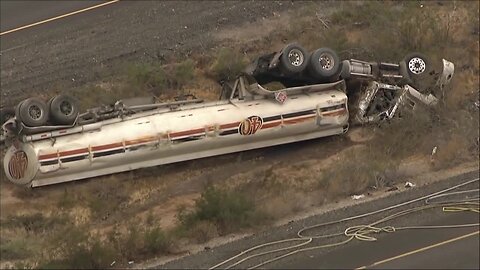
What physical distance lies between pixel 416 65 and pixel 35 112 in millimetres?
10753

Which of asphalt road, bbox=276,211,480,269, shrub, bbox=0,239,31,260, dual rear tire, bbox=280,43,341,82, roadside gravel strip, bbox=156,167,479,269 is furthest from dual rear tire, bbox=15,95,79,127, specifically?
asphalt road, bbox=276,211,480,269

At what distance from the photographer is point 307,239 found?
1634 centimetres

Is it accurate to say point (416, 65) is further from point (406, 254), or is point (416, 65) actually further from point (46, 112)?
point (46, 112)

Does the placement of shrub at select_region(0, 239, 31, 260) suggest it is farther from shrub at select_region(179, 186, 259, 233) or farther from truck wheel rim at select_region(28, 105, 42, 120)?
shrub at select_region(179, 186, 259, 233)

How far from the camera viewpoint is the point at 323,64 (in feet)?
63.5

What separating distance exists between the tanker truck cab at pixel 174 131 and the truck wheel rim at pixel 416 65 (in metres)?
2.22

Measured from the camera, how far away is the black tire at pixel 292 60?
18.7 meters

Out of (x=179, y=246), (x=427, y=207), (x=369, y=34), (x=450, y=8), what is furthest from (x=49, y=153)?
(x=450, y=8)

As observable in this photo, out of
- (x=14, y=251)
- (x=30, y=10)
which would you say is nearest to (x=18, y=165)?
(x=14, y=251)

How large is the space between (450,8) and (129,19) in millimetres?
10871

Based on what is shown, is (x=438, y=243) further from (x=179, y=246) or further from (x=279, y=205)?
(x=179, y=246)

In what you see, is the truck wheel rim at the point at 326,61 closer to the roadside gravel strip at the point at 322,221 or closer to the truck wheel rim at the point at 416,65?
the truck wheel rim at the point at 416,65

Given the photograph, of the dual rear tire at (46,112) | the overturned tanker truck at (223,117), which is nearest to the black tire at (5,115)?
the overturned tanker truck at (223,117)

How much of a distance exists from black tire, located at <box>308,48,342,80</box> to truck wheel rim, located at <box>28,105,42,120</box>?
7.16 meters
